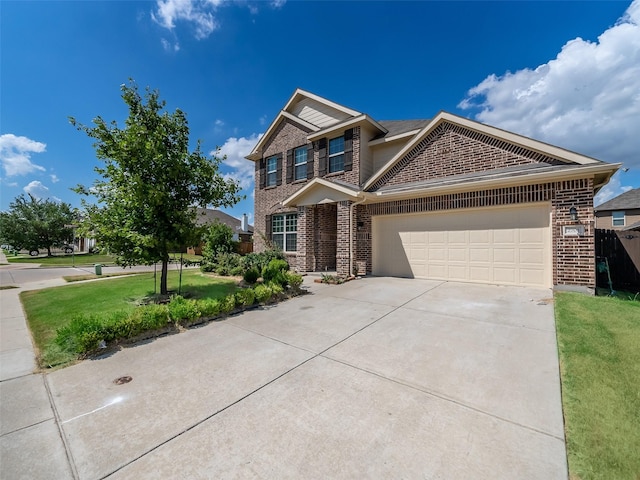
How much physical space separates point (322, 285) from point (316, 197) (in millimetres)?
3979

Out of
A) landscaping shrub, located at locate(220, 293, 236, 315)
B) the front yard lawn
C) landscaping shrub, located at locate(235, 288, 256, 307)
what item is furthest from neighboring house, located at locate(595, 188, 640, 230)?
the front yard lawn

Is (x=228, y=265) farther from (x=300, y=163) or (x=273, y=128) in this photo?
(x=273, y=128)

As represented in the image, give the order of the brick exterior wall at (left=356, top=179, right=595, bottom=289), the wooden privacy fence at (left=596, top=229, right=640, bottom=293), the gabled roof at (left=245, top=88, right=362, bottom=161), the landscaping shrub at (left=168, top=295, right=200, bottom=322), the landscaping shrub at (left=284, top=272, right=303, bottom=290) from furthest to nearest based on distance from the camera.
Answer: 1. the gabled roof at (left=245, top=88, right=362, bottom=161)
2. the landscaping shrub at (left=284, top=272, right=303, bottom=290)
3. the wooden privacy fence at (left=596, top=229, right=640, bottom=293)
4. the brick exterior wall at (left=356, top=179, right=595, bottom=289)
5. the landscaping shrub at (left=168, top=295, right=200, bottom=322)

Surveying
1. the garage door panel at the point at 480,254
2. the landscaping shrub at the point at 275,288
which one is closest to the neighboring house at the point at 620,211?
the garage door panel at the point at 480,254

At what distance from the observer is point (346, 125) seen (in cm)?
1196

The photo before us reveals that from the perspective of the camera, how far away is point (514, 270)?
8.09 m

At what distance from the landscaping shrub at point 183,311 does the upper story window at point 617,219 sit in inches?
1418

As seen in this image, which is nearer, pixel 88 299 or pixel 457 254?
pixel 88 299

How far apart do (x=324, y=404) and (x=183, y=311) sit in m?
→ 3.74

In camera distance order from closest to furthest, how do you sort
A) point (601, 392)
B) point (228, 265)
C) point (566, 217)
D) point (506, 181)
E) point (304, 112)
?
point (601, 392)
point (566, 217)
point (506, 181)
point (228, 265)
point (304, 112)

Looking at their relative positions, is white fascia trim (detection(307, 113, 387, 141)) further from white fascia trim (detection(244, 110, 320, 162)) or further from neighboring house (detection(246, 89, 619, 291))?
white fascia trim (detection(244, 110, 320, 162))

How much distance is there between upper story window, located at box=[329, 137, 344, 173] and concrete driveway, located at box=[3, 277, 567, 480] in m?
9.12

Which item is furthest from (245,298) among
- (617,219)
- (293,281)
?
(617,219)

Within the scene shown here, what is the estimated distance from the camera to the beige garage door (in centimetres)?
777
